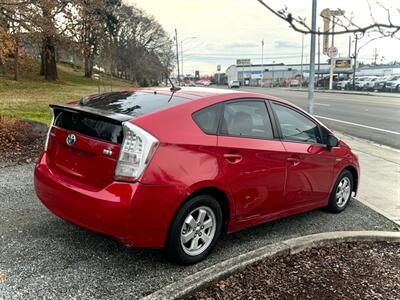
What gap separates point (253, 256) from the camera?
3.53m

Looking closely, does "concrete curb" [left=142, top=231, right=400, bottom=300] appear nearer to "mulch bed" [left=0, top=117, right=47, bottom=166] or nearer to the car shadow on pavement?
the car shadow on pavement

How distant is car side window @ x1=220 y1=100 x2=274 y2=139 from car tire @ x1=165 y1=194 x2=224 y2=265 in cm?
70

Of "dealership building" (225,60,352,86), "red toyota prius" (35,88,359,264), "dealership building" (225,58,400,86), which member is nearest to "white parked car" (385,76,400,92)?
"dealership building" (225,58,400,86)

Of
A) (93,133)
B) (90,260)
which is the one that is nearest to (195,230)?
(90,260)

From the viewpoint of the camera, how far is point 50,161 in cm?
395

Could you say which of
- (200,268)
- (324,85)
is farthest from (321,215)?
(324,85)

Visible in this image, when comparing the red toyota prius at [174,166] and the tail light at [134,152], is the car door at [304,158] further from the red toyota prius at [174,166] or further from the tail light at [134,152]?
the tail light at [134,152]

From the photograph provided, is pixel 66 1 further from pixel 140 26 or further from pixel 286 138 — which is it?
pixel 140 26

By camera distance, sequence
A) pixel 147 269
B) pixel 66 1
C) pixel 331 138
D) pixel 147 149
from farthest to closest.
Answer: pixel 66 1 → pixel 331 138 → pixel 147 269 → pixel 147 149

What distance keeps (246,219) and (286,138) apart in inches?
39.8

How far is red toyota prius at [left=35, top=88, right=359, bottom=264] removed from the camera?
10.7 ft

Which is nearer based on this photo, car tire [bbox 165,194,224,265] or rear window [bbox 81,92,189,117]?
car tire [bbox 165,194,224,265]

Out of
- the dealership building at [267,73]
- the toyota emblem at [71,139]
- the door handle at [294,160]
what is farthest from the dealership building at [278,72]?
the toyota emblem at [71,139]

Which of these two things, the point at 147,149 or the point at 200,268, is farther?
the point at 200,268
